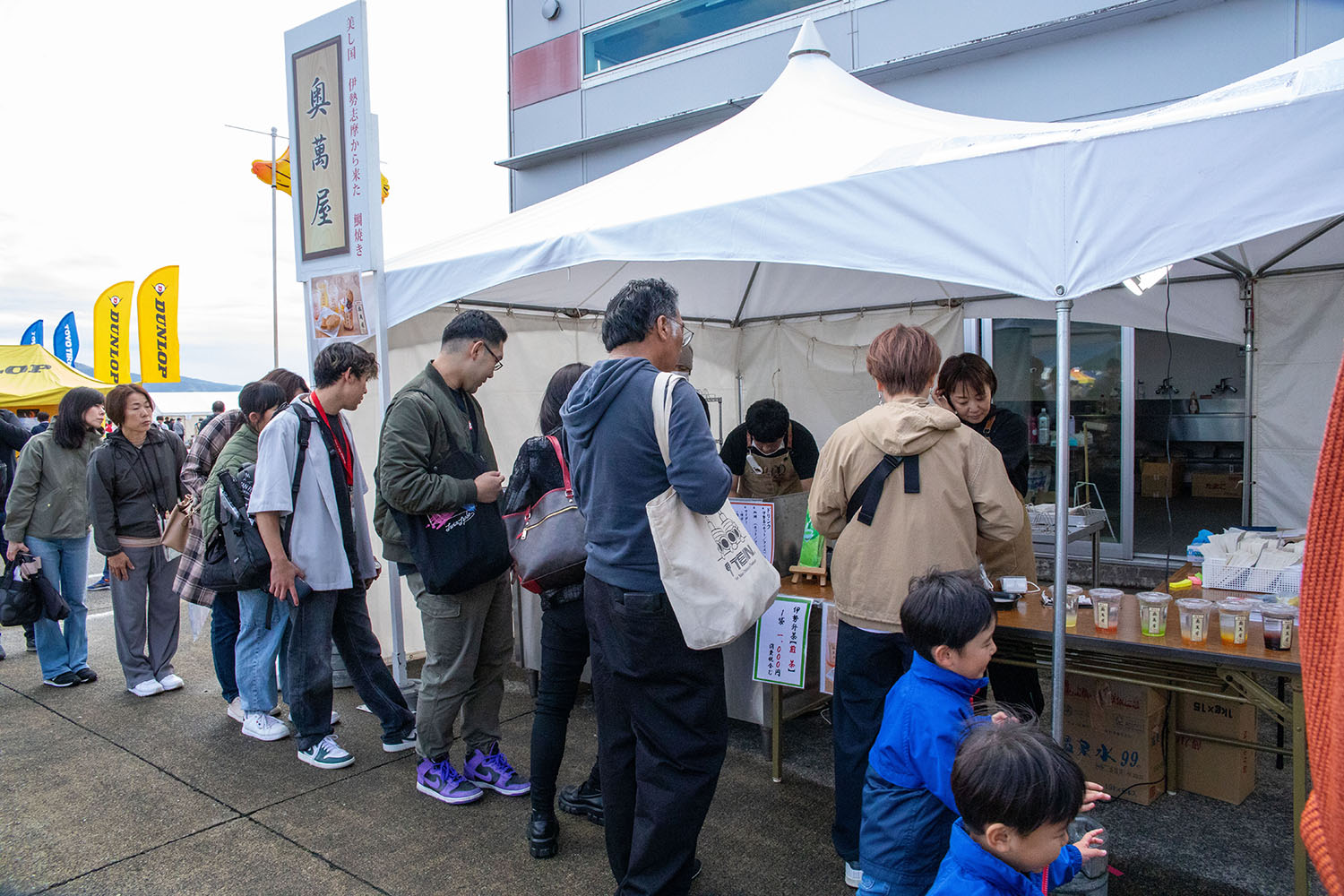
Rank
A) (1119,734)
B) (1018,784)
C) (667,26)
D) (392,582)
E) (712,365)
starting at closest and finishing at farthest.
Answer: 1. (1018,784)
2. (1119,734)
3. (392,582)
4. (712,365)
5. (667,26)

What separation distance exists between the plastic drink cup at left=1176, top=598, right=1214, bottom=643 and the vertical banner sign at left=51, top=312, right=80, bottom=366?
2639 centimetres

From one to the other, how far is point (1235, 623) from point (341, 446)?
3.29 meters

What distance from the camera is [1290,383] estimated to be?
15.8ft

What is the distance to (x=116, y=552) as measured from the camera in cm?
438

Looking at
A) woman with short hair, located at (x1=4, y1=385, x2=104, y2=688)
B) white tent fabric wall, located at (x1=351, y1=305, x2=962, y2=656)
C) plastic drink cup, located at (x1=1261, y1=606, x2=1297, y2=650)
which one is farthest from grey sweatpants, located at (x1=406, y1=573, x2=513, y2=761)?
woman with short hair, located at (x1=4, y1=385, x2=104, y2=688)

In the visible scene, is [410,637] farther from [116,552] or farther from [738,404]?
[738,404]

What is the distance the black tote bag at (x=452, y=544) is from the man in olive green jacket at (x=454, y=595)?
0.05 metres

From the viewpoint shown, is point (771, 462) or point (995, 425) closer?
point (995, 425)

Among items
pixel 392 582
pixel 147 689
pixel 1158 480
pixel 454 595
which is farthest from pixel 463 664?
pixel 1158 480

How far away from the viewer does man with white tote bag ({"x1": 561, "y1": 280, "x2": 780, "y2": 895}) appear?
221 cm

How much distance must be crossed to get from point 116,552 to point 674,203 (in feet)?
11.1

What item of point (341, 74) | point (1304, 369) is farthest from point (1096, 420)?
point (341, 74)

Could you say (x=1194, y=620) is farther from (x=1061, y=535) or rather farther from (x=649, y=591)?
(x=649, y=591)

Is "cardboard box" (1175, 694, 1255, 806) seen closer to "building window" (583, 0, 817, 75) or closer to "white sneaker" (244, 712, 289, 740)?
"white sneaker" (244, 712, 289, 740)
